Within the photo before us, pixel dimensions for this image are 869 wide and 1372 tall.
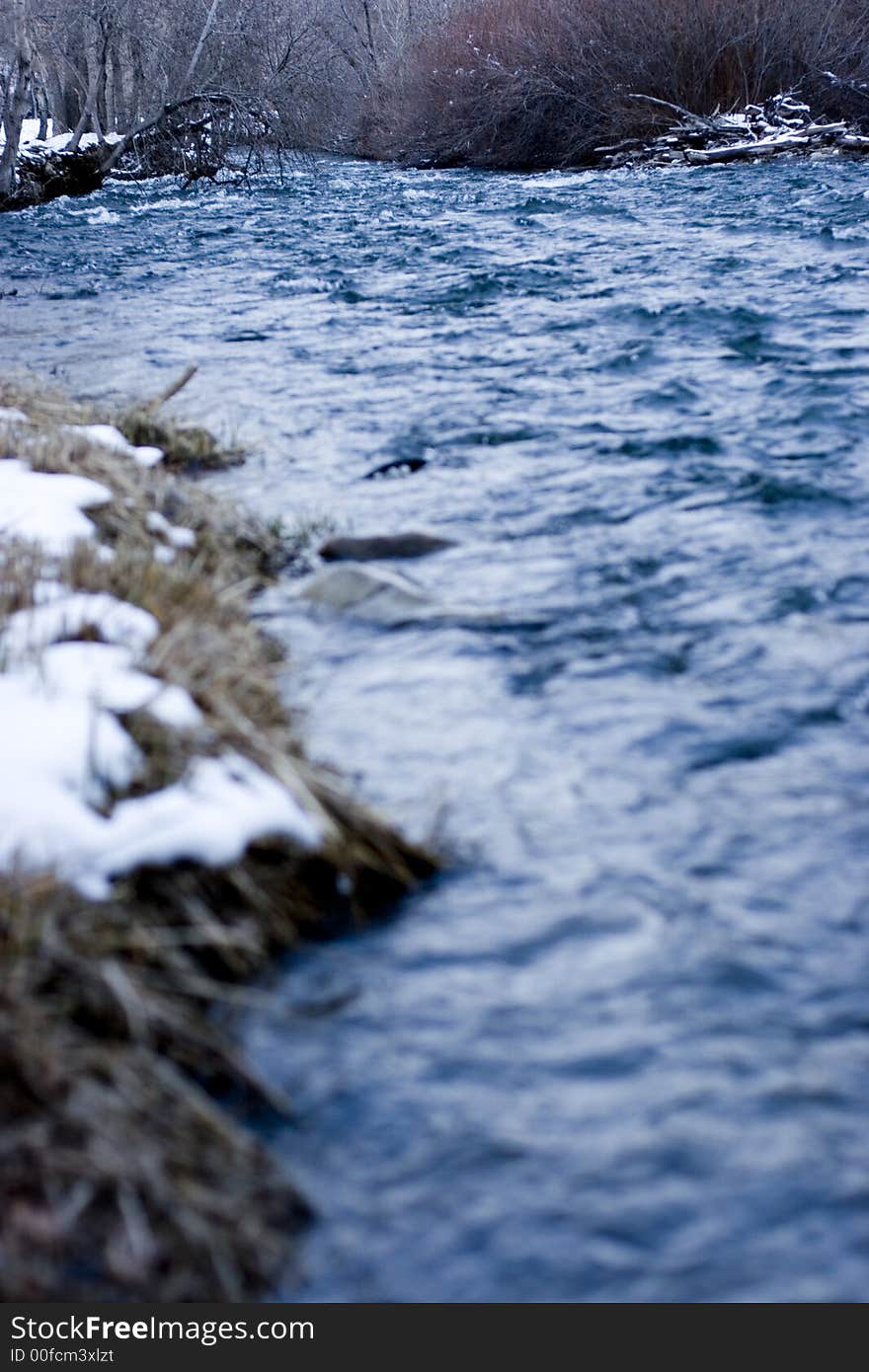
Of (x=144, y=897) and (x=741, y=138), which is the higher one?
(x=741, y=138)

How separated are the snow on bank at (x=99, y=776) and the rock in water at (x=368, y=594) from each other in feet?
3.55

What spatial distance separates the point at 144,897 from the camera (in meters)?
2.79

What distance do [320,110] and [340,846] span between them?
1103 inches

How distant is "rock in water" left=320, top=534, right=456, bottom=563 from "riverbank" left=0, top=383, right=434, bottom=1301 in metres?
0.65

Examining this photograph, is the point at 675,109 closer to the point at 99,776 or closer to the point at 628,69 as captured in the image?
the point at 628,69

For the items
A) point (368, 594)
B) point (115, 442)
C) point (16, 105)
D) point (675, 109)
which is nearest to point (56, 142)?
point (16, 105)

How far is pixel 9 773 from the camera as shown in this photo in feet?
9.79

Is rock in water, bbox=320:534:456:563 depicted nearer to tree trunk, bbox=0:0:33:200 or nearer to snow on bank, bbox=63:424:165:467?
snow on bank, bbox=63:424:165:467

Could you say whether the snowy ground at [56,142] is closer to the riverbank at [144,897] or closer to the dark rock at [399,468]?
the dark rock at [399,468]

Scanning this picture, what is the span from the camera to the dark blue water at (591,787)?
2320 mm

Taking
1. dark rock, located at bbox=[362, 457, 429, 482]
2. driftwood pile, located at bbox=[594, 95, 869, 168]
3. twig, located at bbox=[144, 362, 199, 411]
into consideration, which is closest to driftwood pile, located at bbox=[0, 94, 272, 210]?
driftwood pile, located at bbox=[594, 95, 869, 168]

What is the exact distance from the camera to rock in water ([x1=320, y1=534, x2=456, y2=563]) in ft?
17.3

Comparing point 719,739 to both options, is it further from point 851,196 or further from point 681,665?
point 851,196

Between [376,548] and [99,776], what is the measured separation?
2439 millimetres
